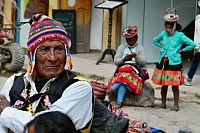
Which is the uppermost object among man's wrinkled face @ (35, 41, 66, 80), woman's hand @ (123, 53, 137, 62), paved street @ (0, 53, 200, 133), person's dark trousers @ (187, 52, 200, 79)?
man's wrinkled face @ (35, 41, 66, 80)

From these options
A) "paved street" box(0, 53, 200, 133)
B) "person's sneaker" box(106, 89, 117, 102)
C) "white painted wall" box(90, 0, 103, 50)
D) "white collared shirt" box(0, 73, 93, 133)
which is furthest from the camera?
"white painted wall" box(90, 0, 103, 50)

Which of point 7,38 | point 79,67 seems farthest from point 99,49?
point 7,38

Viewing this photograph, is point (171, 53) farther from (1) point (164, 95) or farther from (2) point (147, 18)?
(2) point (147, 18)

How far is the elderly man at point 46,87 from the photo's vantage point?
2.53m

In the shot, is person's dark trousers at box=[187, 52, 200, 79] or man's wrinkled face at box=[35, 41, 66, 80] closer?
man's wrinkled face at box=[35, 41, 66, 80]

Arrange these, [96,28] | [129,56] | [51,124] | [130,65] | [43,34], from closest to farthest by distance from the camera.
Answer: [51,124]
[43,34]
[129,56]
[130,65]
[96,28]

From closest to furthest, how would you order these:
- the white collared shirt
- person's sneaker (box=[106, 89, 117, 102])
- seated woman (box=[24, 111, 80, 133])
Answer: seated woman (box=[24, 111, 80, 133]) → the white collared shirt → person's sneaker (box=[106, 89, 117, 102])

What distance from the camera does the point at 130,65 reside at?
→ 7.15 meters

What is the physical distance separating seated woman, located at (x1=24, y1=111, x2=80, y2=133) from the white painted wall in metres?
13.1

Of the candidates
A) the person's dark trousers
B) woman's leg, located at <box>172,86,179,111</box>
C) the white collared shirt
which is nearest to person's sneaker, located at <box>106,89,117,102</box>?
woman's leg, located at <box>172,86,179,111</box>

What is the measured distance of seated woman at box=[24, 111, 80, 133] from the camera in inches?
84.1

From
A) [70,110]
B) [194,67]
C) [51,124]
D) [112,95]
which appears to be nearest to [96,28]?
Result: [194,67]

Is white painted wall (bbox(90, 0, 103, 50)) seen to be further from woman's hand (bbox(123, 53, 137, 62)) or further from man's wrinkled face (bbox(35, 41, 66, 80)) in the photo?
man's wrinkled face (bbox(35, 41, 66, 80))

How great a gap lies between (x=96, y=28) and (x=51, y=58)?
42.4ft
